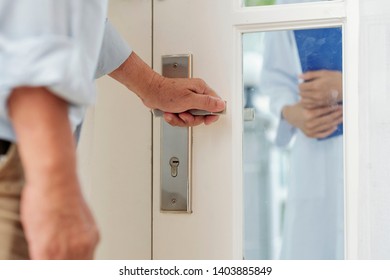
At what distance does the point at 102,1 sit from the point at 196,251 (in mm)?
576

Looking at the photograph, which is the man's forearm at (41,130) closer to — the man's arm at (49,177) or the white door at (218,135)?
the man's arm at (49,177)

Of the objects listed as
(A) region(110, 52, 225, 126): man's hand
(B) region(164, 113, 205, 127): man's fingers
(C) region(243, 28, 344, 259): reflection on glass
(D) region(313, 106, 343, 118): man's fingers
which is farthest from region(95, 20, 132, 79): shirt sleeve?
(D) region(313, 106, 343, 118): man's fingers

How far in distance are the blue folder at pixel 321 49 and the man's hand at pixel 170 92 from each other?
0.18 metres

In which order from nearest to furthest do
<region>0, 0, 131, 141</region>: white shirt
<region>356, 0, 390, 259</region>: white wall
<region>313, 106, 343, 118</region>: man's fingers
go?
<region>0, 0, 131, 141</region>: white shirt → <region>356, 0, 390, 259</region>: white wall → <region>313, 106, 343, 118</region>: man's fingers

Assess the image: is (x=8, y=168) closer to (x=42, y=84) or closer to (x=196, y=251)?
(x=42, y=84)

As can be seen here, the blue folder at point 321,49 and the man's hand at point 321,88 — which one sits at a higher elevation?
the blue folder at point 321,49

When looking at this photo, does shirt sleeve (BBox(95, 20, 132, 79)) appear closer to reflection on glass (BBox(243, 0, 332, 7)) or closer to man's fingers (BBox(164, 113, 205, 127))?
man's fingers (BBox(164, 113, 205, 127))

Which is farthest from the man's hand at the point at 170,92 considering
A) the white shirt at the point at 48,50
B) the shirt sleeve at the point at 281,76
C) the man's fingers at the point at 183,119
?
the white shirt at the point at 48,50

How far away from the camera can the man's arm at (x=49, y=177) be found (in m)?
0.62

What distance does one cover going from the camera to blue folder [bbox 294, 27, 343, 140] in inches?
43.7

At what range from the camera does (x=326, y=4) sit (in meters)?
1.09

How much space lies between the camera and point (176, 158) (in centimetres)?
116

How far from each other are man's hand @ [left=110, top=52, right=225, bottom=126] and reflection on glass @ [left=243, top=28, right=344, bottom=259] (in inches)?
3.4
